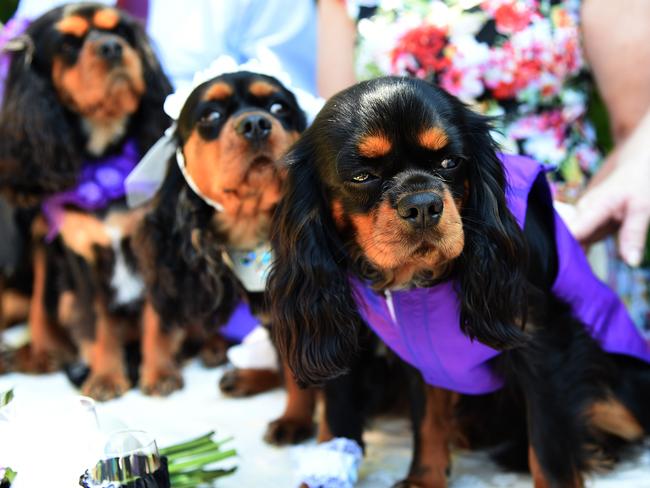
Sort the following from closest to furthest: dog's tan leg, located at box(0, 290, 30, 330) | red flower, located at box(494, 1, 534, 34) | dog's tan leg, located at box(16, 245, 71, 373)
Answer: red flower, located at box(494, 1, 534, 34) < dog's tan leg, located at box(16, 245, 71, 373) < dog's tan leg, located at box(0, 290, 30, 330)

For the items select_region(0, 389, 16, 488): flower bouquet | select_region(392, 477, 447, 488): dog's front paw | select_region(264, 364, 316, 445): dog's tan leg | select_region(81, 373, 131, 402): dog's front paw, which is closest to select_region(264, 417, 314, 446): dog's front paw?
select_region(264, 364, 316, 445): dog's tan leg

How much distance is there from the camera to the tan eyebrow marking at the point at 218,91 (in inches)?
88.4

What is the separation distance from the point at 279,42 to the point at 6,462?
7.75 ft

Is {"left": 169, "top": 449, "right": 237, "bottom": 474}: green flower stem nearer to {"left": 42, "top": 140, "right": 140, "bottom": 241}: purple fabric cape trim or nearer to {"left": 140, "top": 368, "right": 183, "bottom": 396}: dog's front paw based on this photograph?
{"left": 140, "top": 368, "right": 183, "bottom": 396}: dog's front paw

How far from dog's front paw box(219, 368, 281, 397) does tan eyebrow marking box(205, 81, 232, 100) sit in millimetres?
988

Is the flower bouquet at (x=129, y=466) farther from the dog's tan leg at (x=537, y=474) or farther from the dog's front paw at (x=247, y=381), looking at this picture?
the dog's front paw at (x=247, y=381)

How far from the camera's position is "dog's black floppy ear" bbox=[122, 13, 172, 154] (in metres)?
2.86

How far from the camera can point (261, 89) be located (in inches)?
89.7

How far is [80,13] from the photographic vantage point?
2812 mm

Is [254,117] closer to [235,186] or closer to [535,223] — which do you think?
[235,186]

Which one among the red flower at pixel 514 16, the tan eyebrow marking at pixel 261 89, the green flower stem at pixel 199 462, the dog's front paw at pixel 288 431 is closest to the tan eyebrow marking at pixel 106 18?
the tan eyebrow marking at pixel 261 89

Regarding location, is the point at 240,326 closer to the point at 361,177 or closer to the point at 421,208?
the point at 361,177

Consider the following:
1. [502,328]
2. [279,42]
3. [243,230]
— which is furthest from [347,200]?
[279,42]

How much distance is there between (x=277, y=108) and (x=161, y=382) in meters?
1.12
